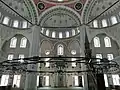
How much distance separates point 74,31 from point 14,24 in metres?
9.95

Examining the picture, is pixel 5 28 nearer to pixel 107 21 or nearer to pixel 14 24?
pixel 14 24

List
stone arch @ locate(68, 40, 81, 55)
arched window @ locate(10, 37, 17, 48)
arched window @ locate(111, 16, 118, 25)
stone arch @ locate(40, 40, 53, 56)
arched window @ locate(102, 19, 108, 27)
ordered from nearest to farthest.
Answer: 1. arched window @ locate(111, 16, 118, 25)
2. arched window @ locate(102, 19, 108, 27)
3. arched window @ locate(10, 37, 17, 48)
4. stone arch @ locate(40, 40, 53, 56)
5. stone arch @ locate(68, 40, 81, 55)

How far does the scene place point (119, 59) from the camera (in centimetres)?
1488

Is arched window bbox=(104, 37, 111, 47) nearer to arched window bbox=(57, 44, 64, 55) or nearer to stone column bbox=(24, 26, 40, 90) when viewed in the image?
arched window bbox=(57, 44, 64, 55)

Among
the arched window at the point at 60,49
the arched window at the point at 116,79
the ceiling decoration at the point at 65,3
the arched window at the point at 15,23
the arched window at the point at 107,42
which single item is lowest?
the arched window at the point at 116,79

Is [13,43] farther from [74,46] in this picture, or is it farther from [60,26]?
[74,46]

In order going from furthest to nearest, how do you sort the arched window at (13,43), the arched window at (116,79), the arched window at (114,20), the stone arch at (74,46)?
1. the stone arch at (74,46)
2. the arched window at (13,43)
3. the arched window at (114,20)
4. the arched window at (116,79)

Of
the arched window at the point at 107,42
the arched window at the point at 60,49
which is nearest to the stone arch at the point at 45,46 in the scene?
the arched window at the point at 60,49

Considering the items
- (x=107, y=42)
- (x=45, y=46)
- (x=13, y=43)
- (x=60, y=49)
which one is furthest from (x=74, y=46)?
(x=13, y=43)

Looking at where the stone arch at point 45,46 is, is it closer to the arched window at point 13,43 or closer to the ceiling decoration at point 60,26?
the ceiling decoration at point 60,26

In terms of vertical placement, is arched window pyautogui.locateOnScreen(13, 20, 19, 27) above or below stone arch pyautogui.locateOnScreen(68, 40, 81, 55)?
above

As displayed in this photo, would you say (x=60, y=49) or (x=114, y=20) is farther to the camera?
(x=60, y=49)

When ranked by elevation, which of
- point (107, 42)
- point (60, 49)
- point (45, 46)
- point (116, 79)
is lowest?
point (116, 79)

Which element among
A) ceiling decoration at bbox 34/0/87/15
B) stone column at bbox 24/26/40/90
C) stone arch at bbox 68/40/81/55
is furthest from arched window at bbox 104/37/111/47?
stone column at bbox 24/26/40/90
